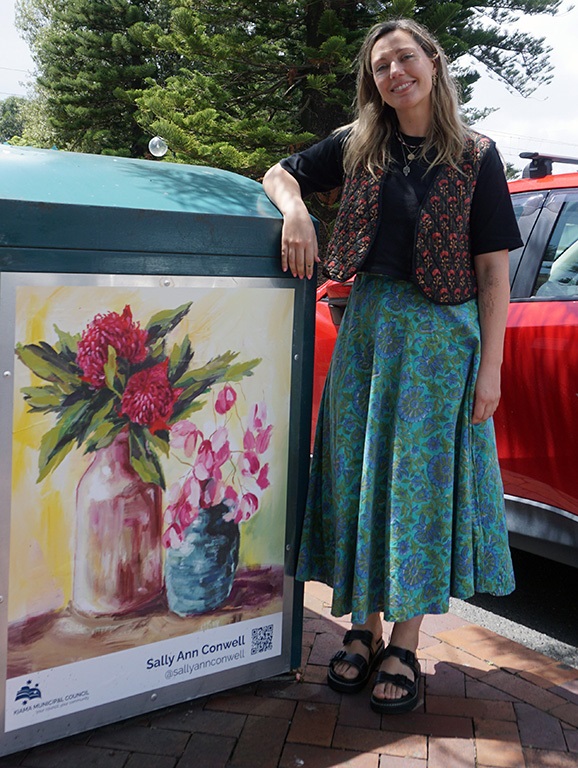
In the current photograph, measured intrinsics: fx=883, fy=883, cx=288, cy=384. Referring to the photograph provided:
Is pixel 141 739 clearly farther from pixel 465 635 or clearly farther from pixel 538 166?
pixel 538 166

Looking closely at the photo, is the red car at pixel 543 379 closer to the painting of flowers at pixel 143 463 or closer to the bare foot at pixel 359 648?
the painting of flowers at pixel 143 463

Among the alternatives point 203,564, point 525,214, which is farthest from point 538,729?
point 525,214

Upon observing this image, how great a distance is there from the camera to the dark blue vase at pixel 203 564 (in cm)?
234

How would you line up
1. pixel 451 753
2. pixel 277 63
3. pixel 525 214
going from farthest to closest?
pixel 277 63 → pixel 525 214 → pixel 451 753

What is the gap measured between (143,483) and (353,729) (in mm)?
881

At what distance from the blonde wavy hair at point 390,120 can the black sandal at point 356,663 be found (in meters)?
1.38

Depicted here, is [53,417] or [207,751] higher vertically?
[53,417]

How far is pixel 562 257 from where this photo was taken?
3.23m

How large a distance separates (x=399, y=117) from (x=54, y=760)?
1.93 metres

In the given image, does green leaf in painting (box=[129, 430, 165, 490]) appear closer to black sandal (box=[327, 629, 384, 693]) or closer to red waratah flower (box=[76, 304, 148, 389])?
red waratah flower (box=[76, 304, 148, 389])

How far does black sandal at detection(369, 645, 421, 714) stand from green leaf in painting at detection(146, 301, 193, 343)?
115cm

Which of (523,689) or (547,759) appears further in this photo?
(523,689)

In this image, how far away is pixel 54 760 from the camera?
2.19 metres

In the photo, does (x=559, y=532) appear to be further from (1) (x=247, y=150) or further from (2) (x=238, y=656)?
(1) (x=247, y=150)
